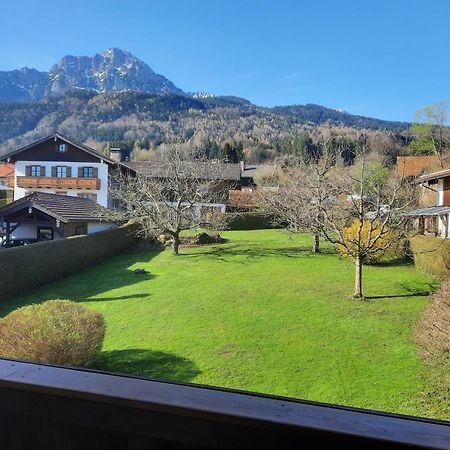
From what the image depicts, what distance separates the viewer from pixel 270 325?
430 inches

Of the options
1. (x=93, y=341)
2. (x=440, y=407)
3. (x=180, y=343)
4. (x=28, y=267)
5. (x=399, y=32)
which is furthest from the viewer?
(x=28, y=267)

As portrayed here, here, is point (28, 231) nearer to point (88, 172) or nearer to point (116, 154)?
point (88, 172)

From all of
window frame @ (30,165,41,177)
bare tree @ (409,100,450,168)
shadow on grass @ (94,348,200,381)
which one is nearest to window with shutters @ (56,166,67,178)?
window frame @ (30,165,41,177)

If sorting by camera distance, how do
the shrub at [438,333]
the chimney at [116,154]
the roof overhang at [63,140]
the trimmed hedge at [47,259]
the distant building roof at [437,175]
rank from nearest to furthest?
the shrub at [438,333] < the trimmed hedge at [47,259] < the distant building roof at [437,175] < the roof overhang at [63,140] < the chimney at [116,154]

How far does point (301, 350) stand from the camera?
30.2 feet

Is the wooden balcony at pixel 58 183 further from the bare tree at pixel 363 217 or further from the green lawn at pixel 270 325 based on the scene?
the bare tree at pixel 363 217

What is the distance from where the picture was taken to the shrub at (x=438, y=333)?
8.30m

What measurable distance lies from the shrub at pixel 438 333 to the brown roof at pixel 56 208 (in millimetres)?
17779

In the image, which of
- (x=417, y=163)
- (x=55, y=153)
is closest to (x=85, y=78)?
(x=55, y=153)

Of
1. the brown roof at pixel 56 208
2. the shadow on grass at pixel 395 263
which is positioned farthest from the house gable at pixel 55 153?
the shadow on grass at pixel 395 263

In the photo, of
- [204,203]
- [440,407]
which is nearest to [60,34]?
[440,407]

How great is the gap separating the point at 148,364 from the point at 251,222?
28092 mm

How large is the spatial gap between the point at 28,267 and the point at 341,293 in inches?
438

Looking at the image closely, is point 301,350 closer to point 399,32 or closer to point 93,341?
point 93,341
